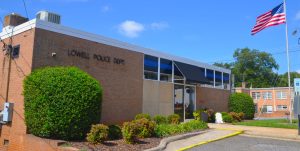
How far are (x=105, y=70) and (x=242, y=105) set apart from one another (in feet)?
50.6

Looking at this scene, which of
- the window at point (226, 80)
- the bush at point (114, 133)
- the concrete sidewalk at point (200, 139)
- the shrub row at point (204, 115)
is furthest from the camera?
the window at point (226, 80)

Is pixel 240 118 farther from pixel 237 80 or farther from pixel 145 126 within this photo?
pixel 237 80

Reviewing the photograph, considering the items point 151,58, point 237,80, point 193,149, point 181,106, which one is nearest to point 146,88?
point 151,58

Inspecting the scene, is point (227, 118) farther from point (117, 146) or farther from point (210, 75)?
point (117, 146)

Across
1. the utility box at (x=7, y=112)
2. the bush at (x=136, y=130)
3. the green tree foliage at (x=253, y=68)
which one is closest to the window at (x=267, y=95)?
the green tree foliage at (x=253, y=68)

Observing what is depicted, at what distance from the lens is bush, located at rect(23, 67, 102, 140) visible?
39.9ft

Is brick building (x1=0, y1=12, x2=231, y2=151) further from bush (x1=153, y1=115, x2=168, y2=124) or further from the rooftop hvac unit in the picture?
bush (x1=153, y1=115, x2=168, y2=124)

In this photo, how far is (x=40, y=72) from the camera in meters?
13.1

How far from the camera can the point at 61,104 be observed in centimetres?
1217

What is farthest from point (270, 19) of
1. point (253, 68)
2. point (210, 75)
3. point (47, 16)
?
point (253, 68)

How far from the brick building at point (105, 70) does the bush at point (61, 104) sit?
2.32 feet

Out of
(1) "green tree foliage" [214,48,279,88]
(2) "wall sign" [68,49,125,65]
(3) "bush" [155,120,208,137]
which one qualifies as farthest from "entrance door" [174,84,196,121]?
(1) "green tree foliage" [214,48,279,88]

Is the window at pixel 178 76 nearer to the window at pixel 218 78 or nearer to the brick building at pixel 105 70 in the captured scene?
the brick building at pixel 105 70

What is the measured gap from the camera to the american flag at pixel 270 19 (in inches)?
860
